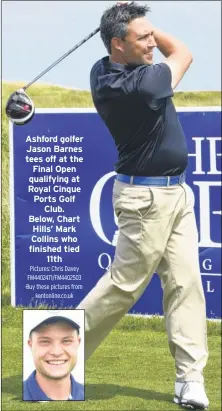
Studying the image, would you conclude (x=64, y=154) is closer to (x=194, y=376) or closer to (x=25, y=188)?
(x=25, y=188)

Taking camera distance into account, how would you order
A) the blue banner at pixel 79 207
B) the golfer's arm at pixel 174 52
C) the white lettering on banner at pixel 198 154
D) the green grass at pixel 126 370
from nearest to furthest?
the golfer's arm at pixel 174 52, the green grass at pixel 126 370, the blue banner at pixel 79 207, the white lettering on banner at pixel 198 154

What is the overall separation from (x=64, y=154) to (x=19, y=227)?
0.42 m

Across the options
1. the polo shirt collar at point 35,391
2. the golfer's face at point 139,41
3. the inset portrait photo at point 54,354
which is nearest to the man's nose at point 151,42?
the golfer's face at point 139,41

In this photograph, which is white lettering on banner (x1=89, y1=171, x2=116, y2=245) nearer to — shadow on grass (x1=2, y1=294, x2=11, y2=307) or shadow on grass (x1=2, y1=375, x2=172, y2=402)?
shadow on grass (x1=2, y1=294, x2=11, y2=307)

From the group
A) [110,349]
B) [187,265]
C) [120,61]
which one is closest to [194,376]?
[187,265]

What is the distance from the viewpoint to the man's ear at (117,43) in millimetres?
3523

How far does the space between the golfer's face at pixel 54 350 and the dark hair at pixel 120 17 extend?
3.19ft

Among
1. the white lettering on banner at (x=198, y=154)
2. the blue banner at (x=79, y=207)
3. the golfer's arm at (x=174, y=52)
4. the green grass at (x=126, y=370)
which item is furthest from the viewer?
the white lettering on banner at (x=198, y=154)

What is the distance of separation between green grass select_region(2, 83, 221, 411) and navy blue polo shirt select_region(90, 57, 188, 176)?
32.2 inches

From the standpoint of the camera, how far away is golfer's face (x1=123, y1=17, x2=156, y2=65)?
3508 millimetres

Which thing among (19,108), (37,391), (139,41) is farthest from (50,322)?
(139,41)

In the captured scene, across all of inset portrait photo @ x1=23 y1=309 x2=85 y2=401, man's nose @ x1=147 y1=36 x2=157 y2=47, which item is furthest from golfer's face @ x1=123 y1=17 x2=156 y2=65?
inset portrait photo @ x1=23 y1=309 x2=85 y2=401

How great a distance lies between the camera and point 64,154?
Result: 4.59 meters

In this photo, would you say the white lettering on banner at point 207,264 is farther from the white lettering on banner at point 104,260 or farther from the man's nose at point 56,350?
the man's nose at point 56,350
